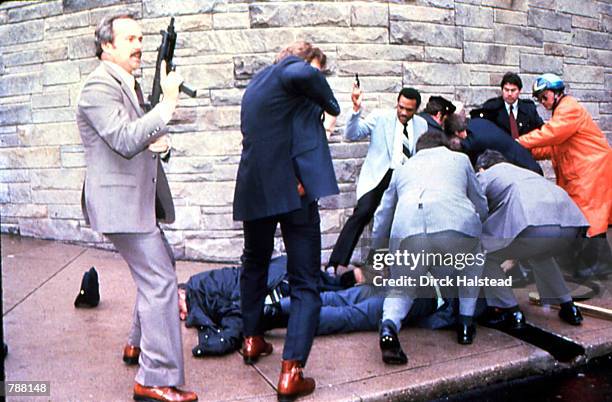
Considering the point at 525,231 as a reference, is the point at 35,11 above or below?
above

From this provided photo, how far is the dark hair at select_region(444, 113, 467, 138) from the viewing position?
5.05 metres

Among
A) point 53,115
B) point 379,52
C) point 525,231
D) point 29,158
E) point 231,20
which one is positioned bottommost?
point 525,231

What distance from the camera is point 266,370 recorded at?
11.1 feet

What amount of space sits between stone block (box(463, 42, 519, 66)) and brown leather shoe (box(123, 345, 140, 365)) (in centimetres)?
448

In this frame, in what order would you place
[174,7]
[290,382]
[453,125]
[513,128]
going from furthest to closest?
[174,7] → [513,128] → [453,125] → [290,382]

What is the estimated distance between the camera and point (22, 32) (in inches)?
264

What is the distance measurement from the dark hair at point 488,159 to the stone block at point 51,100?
4264 millimetres

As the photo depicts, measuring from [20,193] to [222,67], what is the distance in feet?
9.37

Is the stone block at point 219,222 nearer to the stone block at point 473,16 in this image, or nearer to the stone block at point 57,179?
the stone block at point 57,179

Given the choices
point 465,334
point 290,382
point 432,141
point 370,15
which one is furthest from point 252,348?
point 370,15

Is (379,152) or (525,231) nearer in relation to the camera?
(525,231)

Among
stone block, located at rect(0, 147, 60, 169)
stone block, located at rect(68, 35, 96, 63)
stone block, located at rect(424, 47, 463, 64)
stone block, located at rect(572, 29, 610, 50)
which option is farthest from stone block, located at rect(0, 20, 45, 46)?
stone block, located at rect(572, 29, 610, 50)

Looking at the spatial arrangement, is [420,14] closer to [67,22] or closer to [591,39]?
[591,39]

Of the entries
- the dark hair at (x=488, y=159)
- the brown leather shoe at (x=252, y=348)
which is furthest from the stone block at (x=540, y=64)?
the brown leather shoe at (x=252, y=348)
